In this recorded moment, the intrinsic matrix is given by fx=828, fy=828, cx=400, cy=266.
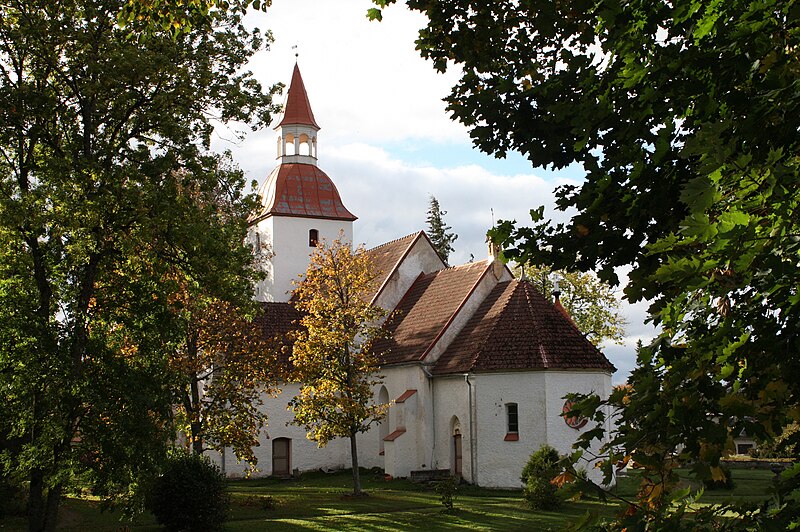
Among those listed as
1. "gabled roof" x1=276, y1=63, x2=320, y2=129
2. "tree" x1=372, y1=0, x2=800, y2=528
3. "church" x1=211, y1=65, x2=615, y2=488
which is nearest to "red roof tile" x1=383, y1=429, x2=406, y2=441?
"church" x1=211, y1=65, x2=615, y2=488

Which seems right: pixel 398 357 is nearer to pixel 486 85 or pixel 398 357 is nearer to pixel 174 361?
pixel 174 361

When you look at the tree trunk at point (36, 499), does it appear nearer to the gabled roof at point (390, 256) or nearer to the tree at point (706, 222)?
the tree at point (706, 222)

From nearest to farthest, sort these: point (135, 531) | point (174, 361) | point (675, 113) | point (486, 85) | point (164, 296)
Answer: point (675, 113), point (486, 85), point (164, 296), point (135, 531), point (174, 361)

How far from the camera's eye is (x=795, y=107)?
166 inches

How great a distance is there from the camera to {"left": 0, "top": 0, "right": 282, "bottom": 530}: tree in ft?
55.2

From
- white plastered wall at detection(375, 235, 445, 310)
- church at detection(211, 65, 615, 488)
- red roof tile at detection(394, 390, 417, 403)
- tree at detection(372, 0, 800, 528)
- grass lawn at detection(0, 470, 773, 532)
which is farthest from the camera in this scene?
white plastered wall at detection(375, 235, 445, 310)

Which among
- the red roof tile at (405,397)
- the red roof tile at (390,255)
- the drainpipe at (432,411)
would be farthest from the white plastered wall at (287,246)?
the drainpipe at (432,411)

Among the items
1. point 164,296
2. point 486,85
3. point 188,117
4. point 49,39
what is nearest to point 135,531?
point 164,296

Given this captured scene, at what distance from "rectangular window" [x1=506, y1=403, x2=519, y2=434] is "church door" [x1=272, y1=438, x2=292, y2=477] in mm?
→ 10762

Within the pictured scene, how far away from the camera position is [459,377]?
3138cm

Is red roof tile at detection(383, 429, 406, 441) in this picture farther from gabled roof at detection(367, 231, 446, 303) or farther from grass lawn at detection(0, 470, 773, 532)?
gabled roof at detection(367, 231, 446, 303)

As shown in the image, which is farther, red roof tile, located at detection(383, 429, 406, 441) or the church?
red roof tile, located at detection(383, 429, 406, 441)

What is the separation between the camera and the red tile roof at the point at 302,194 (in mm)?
45719

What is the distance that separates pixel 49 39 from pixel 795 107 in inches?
655
